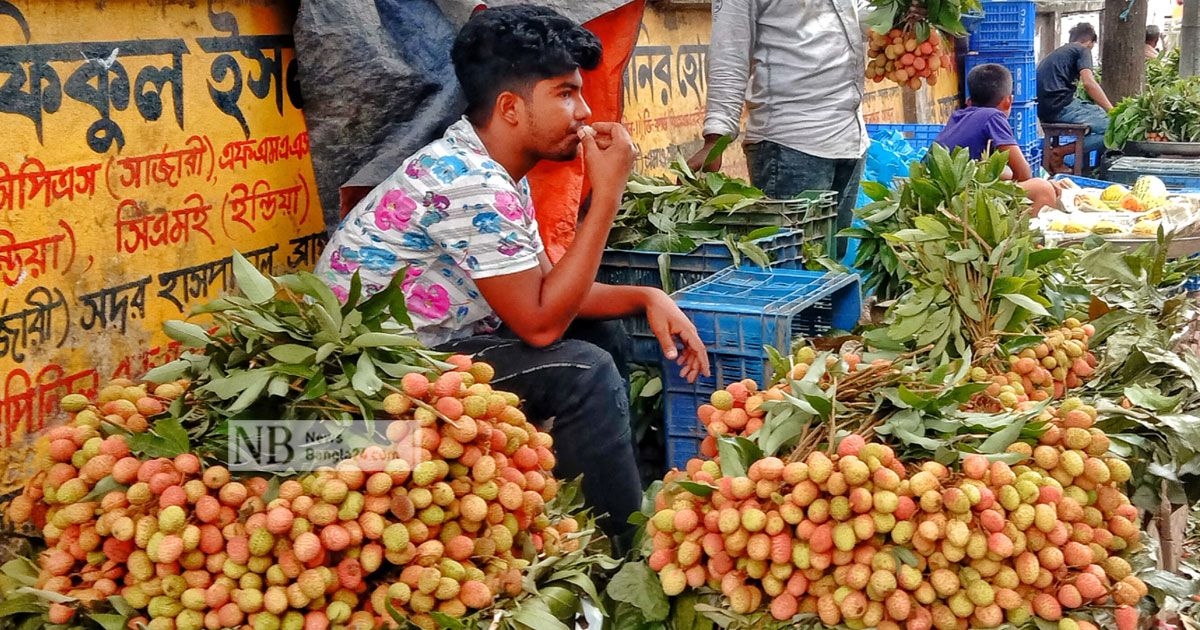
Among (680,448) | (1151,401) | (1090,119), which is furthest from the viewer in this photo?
(1090,119)

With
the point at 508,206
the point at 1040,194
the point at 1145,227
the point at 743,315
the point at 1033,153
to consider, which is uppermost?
the point at 508,206

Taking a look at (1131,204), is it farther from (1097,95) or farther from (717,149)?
(1097,95)

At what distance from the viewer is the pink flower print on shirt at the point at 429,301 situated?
8.31 ft

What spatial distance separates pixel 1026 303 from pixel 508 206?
1.20 m

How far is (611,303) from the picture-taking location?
285 cm

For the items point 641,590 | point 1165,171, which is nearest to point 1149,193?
point 1165,171

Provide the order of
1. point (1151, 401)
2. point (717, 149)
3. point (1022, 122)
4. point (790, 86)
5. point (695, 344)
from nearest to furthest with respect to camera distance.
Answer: point (1151, 401)
point (695, 344)
point (717, 149)
point (790, 86)
point (1022, 122)

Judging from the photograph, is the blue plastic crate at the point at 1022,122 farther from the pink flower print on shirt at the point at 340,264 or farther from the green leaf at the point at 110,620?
the green leaf at the point at 110,620

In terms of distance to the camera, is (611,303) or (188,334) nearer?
(188,334)

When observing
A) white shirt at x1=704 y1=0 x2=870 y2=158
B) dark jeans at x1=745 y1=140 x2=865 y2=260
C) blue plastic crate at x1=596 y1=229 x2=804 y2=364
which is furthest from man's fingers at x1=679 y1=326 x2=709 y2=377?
dark jeans at x1=745 y1=140 x2=865 y2=260

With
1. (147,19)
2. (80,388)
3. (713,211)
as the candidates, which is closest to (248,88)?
(147,19)

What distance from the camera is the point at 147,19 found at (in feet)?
8.75

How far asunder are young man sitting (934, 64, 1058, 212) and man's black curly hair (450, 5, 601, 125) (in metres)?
3.69

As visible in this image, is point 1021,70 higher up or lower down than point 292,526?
higher up
